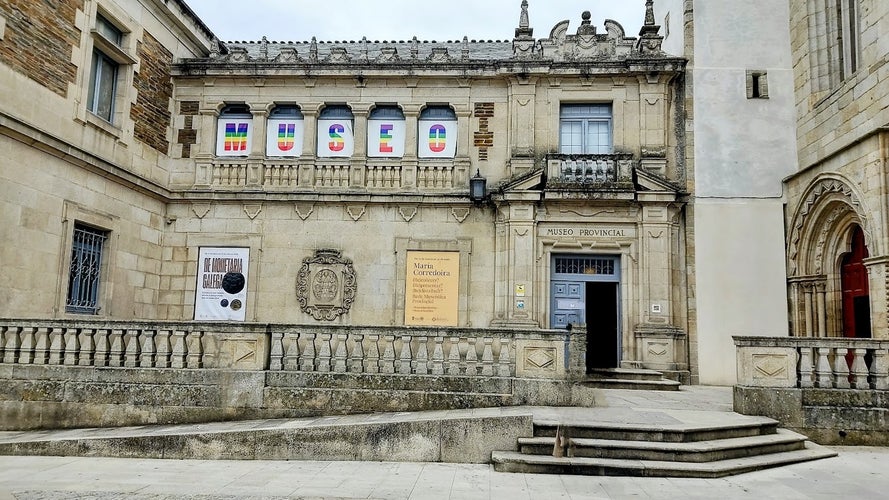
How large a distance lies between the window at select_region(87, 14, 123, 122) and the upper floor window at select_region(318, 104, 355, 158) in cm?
441

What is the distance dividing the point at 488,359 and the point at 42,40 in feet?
31.4

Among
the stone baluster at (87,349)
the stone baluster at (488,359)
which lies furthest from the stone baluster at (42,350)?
the stone baluster at (488,359)

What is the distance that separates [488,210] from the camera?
14000 mm

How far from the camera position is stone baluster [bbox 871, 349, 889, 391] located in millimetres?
8211

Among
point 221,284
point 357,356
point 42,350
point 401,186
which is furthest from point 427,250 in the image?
point 42,350

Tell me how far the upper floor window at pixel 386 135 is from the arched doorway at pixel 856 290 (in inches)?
373

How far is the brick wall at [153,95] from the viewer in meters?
13.5

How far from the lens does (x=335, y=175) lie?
14.4 meters

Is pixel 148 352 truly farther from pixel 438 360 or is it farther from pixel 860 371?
pixel 860 371

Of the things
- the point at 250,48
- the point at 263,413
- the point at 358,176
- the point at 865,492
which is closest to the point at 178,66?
the point at 250,48

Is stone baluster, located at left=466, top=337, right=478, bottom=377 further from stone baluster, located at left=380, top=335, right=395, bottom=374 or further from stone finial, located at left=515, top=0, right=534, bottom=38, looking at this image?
stone finial, located at left=515, top=0, right=534, bottom=38

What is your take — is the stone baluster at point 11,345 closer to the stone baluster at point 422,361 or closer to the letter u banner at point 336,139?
the stone baluster at point 422,361

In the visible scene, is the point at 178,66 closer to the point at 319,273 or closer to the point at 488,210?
the point at 319,273

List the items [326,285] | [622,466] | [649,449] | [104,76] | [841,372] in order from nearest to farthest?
[622,466] → [649,449] → [841,372] → [104,76] → [326,285]
